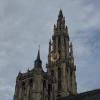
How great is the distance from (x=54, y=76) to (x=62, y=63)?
5.19 meters

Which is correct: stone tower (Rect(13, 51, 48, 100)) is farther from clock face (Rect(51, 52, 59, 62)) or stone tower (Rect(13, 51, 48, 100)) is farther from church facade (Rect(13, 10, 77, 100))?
clock face (Rect(51, 52, 59, 62))

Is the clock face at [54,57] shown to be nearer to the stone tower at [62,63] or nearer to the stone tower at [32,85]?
the stone tower at [62,63]

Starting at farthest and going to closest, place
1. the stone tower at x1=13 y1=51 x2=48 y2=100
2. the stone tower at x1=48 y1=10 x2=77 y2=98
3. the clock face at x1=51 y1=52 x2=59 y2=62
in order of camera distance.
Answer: the clock face at x1=51 y1=52 x2=59 y2=62 → the stone tower at x1=48 y1=10 x2=77 y2=98 → the stone tower at x1=13 y1=51 x2=48 y2=100

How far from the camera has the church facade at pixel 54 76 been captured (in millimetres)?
58875

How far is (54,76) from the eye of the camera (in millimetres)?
73375

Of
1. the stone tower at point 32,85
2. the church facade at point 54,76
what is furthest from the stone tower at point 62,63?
the stone tower at point 32,85

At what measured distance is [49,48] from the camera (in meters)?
83.8

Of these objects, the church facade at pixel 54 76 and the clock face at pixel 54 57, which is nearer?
the church facade at pixel 54 76

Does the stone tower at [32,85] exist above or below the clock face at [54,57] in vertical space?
below

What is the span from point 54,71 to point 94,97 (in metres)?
25.4

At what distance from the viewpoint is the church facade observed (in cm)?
5888

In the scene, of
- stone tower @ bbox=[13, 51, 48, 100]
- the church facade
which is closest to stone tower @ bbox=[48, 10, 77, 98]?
the church facade

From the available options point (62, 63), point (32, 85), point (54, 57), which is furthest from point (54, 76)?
point (32, 85)

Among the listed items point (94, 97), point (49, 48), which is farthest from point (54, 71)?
point (94, 97)
